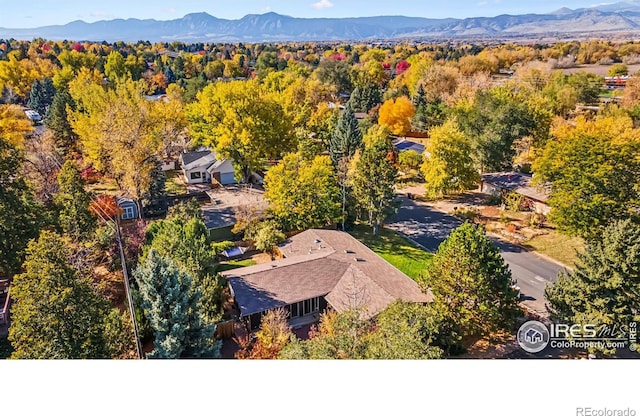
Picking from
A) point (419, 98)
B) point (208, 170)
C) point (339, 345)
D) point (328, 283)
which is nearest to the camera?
point (339, 345)

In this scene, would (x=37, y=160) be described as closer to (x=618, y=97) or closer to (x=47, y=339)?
(x=47, y=339)

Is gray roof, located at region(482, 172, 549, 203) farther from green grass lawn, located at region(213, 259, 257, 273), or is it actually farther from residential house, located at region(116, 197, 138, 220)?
residential house, located at region(116, 197, 138, 220)

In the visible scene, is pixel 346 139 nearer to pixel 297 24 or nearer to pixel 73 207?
pixel 297 24

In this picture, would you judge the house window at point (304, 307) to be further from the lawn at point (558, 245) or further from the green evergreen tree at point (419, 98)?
the green evergreen tree at point (419, 98)

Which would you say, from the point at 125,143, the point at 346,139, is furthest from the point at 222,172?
the point at 346,139

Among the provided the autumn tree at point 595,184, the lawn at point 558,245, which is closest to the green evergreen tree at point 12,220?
the lawn at point 558,245
